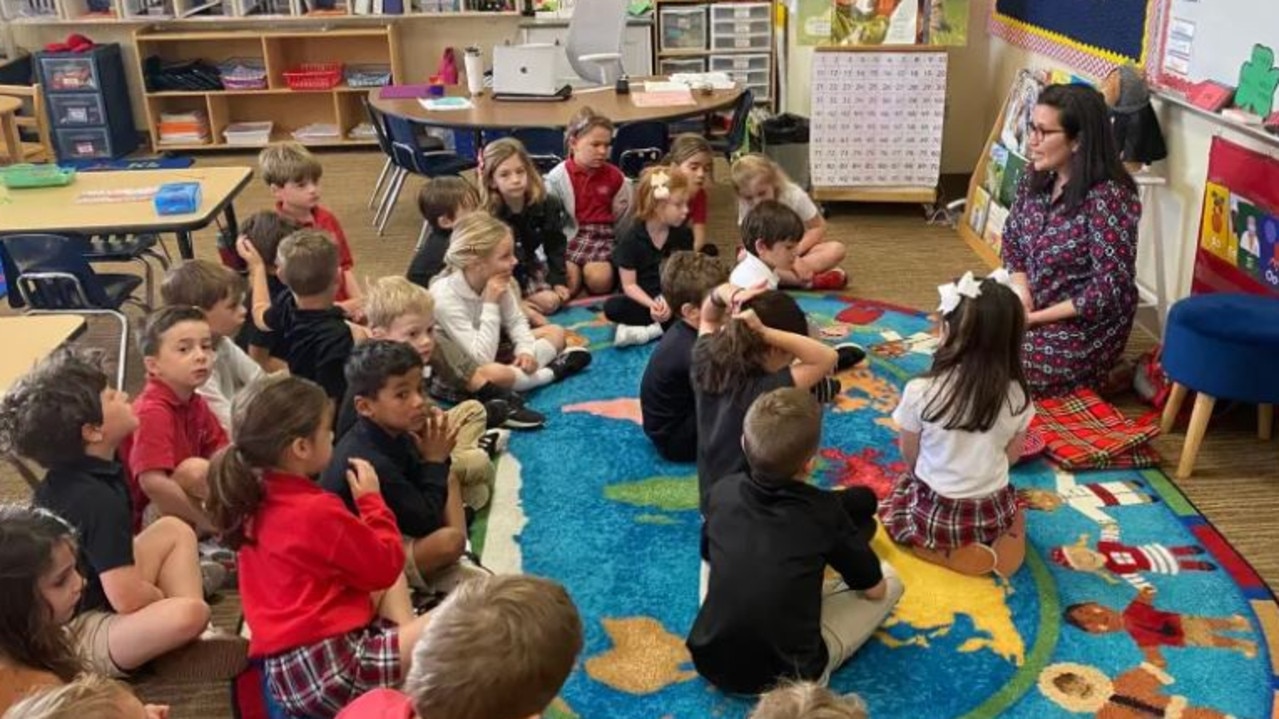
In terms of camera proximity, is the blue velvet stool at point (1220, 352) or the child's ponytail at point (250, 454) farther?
the blue velvet stool at point (1220, 352)

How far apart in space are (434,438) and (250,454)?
566mm

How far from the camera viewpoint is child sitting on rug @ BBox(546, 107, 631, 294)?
4.66m

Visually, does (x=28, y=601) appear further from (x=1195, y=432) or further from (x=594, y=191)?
(x=594, y=191)

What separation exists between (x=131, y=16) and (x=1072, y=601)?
689 centimetres

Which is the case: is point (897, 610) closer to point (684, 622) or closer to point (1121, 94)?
point (684, 622)

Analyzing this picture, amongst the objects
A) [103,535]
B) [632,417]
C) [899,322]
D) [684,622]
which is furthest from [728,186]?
[103,535]

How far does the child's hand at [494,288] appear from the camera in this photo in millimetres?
3805

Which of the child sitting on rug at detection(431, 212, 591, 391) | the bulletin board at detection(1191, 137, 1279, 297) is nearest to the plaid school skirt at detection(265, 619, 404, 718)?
the child sitting on rug at detection(431, 212, 591, 391)

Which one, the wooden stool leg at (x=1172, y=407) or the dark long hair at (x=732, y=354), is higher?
the dark long hair at (x=732, y=354)

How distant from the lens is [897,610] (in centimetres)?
268

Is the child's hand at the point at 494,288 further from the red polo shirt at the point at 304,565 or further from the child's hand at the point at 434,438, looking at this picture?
the red polo shirt at the point at 304,565

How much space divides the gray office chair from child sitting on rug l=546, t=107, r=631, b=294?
6.99 feet

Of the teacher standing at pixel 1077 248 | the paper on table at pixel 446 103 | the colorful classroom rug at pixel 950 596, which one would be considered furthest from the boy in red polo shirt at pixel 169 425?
the paper on table at pixel 446 103

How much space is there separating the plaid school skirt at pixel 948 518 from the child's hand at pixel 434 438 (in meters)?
1.17
